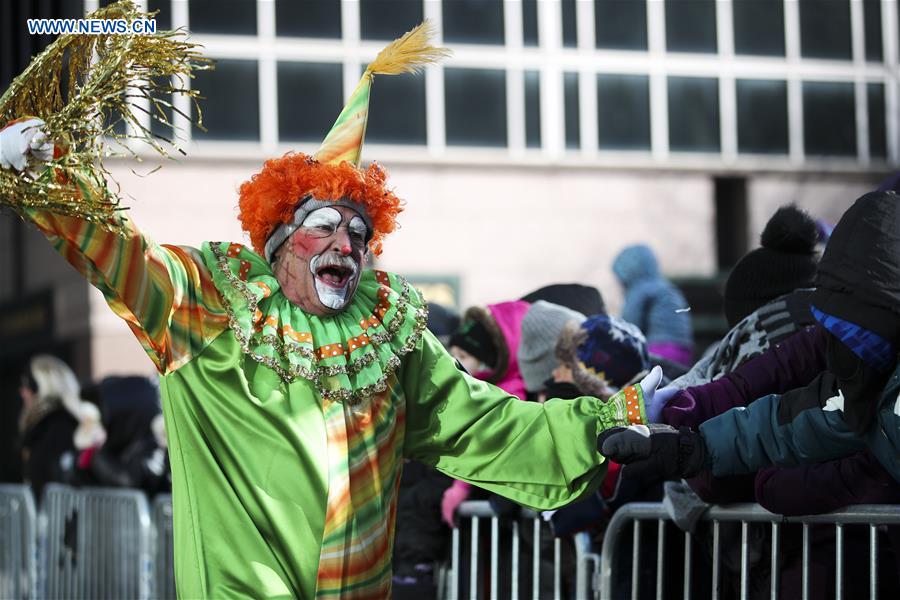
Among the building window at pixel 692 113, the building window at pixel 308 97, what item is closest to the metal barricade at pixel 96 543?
the building window at pixel 308 97

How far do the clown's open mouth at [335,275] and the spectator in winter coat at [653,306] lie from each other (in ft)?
11.9

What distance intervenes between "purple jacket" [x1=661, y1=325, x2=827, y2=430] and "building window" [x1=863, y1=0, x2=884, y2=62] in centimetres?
1633

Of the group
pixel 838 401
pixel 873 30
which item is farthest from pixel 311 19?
pixel 838 401

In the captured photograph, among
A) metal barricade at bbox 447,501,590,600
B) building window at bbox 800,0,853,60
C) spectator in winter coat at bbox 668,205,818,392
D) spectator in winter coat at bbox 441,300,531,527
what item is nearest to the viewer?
spectator in winter coat at bbox 668,205,818,392

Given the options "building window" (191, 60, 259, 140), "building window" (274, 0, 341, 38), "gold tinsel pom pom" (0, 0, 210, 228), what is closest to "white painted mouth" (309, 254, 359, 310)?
"gold tinsel pom pom" (0, 0, 210, 228)

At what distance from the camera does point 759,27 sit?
19672 mm

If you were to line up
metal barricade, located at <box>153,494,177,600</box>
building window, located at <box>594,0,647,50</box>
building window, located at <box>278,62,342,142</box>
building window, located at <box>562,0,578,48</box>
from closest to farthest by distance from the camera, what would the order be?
metal barricade, located at <box>153,494,177,600</box> < building window, located at <box>278,62,342,142</box> < building window, located at <box>562,0,578,48</box> < building window, located at <box>594,0,647,50</box>

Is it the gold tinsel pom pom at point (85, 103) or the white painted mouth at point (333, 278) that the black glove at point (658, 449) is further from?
the gold tinsel pom pom at point (85, 103)

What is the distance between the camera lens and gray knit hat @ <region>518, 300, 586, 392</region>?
5.78m

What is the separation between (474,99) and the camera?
1866cm

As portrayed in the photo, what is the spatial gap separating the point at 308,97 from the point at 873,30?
25.0ft

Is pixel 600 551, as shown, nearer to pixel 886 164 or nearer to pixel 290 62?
pixel 290 62

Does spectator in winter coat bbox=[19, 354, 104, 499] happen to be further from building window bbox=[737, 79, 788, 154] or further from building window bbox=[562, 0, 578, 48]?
building window bbox=[737, 79, 788, 154]

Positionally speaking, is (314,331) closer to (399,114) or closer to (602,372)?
(602,372)
